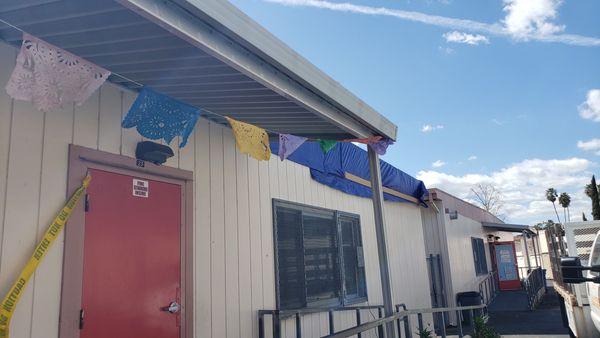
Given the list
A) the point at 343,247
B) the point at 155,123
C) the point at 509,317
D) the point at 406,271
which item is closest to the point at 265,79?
the point at 155,123

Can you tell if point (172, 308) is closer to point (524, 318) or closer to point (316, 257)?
point (316, 257)

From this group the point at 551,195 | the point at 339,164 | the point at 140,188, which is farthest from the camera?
the point at 551,195

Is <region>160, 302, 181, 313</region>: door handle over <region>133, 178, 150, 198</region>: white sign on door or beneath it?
beneath

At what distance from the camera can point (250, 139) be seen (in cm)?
450

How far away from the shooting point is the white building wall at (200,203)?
3.02 meters

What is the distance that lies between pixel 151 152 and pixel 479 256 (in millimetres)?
17390

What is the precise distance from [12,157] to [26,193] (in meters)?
0.24

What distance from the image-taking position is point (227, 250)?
493cm

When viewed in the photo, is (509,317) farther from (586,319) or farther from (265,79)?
(265,79)

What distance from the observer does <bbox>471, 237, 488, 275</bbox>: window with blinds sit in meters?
17.7

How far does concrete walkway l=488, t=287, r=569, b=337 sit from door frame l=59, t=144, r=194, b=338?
8845 millimetres

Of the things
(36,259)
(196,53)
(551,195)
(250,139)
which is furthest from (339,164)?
(551,195)

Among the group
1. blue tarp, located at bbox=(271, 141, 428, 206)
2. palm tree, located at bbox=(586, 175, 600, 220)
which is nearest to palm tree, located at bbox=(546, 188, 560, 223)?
palm tree, located at bbox=(586, 175, 600, 220)

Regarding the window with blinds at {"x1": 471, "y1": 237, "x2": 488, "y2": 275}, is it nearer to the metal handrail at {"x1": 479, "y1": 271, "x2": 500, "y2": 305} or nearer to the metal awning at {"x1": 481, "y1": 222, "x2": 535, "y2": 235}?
the metal handrail at {"x1": 479, "y1": 271, "x2": 500, "y2": 305}
